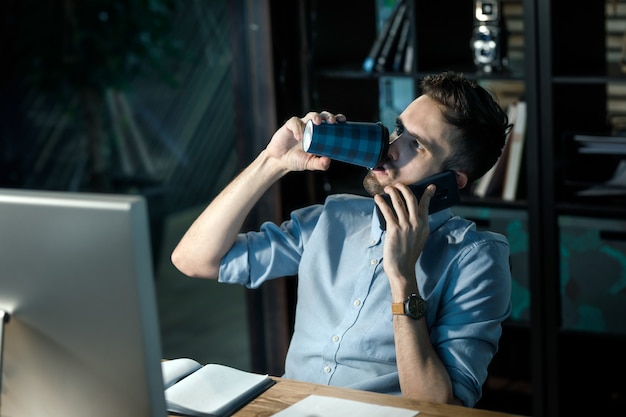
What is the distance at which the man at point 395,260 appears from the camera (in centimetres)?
179

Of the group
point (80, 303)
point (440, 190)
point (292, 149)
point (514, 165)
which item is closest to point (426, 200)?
point (440, 190)

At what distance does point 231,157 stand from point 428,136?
438 centimetres

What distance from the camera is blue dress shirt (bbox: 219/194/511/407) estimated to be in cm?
181

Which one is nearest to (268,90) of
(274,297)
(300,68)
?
(300,68)

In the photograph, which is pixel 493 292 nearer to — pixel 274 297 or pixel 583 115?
pixel 583 115

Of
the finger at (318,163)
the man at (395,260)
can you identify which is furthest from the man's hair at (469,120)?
the finger at (318,163)

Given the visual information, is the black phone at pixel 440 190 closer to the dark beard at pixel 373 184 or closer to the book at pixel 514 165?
the dark beard at pixel 373 184

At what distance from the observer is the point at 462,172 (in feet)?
6.40

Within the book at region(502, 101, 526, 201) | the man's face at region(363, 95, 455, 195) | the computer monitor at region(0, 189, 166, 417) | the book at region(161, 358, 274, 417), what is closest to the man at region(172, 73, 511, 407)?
the man's face at region(363, 95, 455, 195)

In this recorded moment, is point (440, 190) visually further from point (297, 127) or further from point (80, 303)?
point (80, 303)

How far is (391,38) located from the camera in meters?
3.12

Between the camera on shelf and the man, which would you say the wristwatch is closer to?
the man

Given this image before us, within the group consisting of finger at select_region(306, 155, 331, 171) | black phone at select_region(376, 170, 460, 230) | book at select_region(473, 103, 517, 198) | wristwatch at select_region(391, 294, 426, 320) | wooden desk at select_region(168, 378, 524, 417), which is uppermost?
finger at select_region(306, 155, 331, 171)

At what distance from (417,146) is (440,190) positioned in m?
0.10
